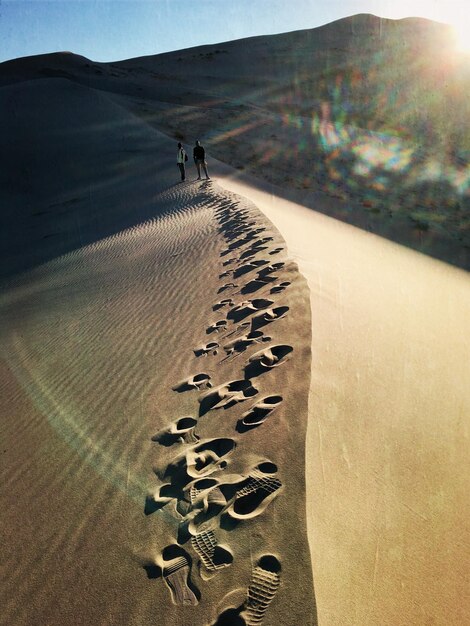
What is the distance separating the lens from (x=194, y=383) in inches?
144

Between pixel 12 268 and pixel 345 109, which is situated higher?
pixel 345 109

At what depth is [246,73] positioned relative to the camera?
4491cm

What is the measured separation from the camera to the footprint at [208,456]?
2.67 meters

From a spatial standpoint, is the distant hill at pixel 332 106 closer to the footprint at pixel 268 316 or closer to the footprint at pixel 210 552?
the footprint at pixel 268 316

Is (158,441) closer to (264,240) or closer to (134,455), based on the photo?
(134,455)

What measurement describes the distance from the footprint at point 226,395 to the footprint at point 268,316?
867mm

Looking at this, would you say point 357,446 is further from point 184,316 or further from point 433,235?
point 433,235

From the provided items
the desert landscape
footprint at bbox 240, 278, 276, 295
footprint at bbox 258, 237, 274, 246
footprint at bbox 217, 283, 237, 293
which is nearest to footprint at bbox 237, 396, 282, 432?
the desert landscape

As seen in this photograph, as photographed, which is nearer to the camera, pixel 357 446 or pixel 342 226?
pixel 357 446

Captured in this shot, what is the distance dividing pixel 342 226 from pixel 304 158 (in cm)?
889

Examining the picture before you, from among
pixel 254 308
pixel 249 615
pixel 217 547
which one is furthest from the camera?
pixel 254 308

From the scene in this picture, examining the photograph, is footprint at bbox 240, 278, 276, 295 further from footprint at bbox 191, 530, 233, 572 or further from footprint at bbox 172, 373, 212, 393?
footprint at bbox 191, 530, 233, 572

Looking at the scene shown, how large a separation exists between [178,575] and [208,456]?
0.76 meters

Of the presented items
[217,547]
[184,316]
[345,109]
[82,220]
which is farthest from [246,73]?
[217,547]
